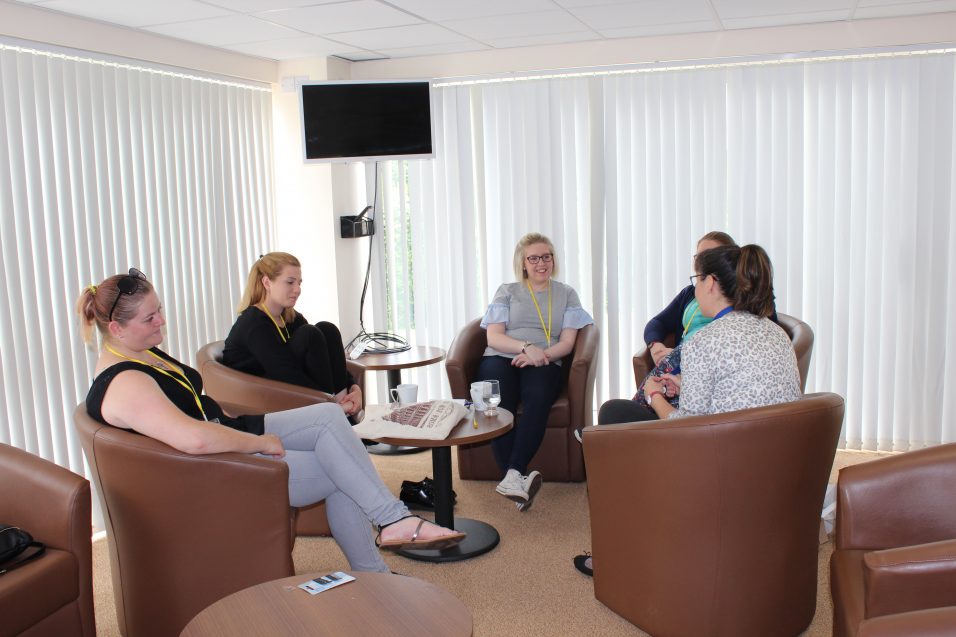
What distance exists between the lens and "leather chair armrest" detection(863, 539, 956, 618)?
2104 mm

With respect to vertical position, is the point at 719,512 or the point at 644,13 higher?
the point at 644,13

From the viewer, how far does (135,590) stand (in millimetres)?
2930

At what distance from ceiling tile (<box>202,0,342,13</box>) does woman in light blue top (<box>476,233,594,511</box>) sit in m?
1.81

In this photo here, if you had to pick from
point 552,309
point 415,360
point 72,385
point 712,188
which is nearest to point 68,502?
point 72,385

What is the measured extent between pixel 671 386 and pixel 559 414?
3.66 feet

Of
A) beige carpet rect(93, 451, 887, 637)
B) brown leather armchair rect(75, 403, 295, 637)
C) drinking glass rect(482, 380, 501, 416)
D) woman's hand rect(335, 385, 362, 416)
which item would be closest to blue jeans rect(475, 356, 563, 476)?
beige carpet rect(93, 451, 887, 637)

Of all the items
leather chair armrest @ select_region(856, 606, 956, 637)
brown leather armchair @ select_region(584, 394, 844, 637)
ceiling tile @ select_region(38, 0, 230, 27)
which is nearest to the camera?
leather chair armrest @ select_region(856, 606, 956, 637)

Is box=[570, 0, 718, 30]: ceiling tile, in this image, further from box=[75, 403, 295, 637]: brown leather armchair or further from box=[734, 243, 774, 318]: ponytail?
box=[75, 403, 295, 637]: brown leather armchair

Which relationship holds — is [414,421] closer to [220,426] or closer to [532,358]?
[220,426]

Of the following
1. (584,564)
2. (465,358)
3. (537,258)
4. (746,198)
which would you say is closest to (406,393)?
(465,358)

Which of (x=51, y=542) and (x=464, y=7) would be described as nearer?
(x=51, y=542)

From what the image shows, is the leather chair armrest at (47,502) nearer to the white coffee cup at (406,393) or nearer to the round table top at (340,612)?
the round table top at (340,612)

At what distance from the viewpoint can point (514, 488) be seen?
4.25 meters

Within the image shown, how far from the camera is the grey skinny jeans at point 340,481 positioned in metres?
3.13
